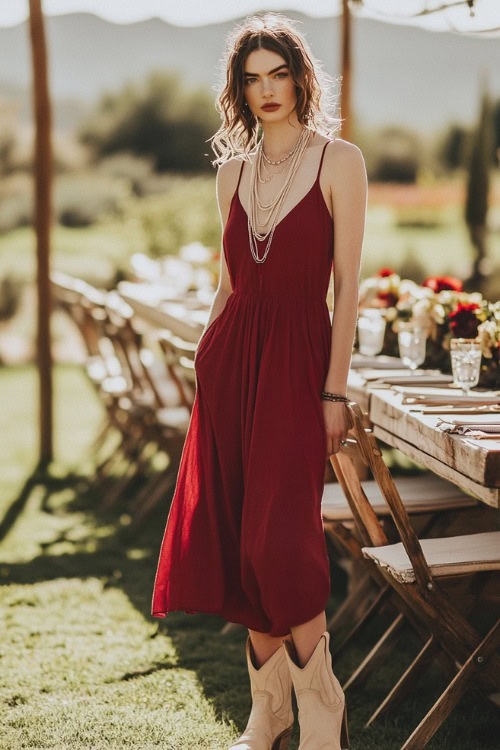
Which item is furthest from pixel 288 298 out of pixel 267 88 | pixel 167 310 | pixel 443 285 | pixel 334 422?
pixel 167 310

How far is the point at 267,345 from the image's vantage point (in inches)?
104

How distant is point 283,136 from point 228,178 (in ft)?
0.64

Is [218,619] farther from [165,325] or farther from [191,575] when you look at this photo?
[165,325]

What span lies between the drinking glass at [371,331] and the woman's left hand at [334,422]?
5.79 feet

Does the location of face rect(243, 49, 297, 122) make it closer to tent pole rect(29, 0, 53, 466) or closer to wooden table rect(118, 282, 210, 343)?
wooden table rect(118, 282, 210, 343)

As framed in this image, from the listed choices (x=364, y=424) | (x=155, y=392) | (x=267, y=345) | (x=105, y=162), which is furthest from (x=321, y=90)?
(x=105, y=162)

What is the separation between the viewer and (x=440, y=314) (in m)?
4.04

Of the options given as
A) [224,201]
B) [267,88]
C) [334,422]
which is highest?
[267,88]

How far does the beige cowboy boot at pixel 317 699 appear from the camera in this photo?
254cm

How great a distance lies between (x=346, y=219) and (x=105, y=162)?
45.0 ft

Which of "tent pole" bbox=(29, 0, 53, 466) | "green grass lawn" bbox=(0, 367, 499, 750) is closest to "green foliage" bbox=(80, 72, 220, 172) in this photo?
"tent pole" bbox=(29, 0, 53, 466)

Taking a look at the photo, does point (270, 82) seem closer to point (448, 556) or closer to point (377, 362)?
point (448, 556)

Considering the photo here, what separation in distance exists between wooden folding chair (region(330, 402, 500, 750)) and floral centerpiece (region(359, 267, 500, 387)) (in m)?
0.88

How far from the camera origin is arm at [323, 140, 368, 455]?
8.50 ft
